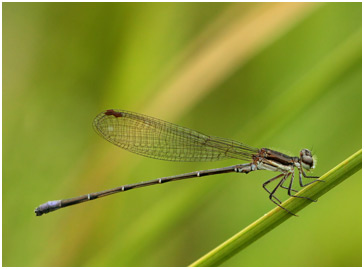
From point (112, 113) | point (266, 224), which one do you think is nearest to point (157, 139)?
point (112, 113)

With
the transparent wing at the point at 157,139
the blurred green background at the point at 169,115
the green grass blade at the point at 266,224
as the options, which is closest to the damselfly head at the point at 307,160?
the blurred green background at the point at 169,115

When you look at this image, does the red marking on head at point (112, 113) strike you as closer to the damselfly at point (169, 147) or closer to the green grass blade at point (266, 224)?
the damselfly at point (169, 147)

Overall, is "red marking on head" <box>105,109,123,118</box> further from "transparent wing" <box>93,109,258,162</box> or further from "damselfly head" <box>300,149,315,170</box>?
"damselfly head" <box>300,149,315,170</box>

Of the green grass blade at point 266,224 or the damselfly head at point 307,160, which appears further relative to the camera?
the damselfly head at point 307,160

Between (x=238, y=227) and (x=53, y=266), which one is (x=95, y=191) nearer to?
A: (x=53, y=266)

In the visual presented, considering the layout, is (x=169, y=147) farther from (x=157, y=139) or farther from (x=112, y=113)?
(x=112, y=113)

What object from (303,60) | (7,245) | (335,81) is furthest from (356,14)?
(7,245)

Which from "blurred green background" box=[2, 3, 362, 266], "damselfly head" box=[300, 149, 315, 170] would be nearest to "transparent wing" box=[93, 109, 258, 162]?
"blurred green background" box=[2, 3, 362, 266]
